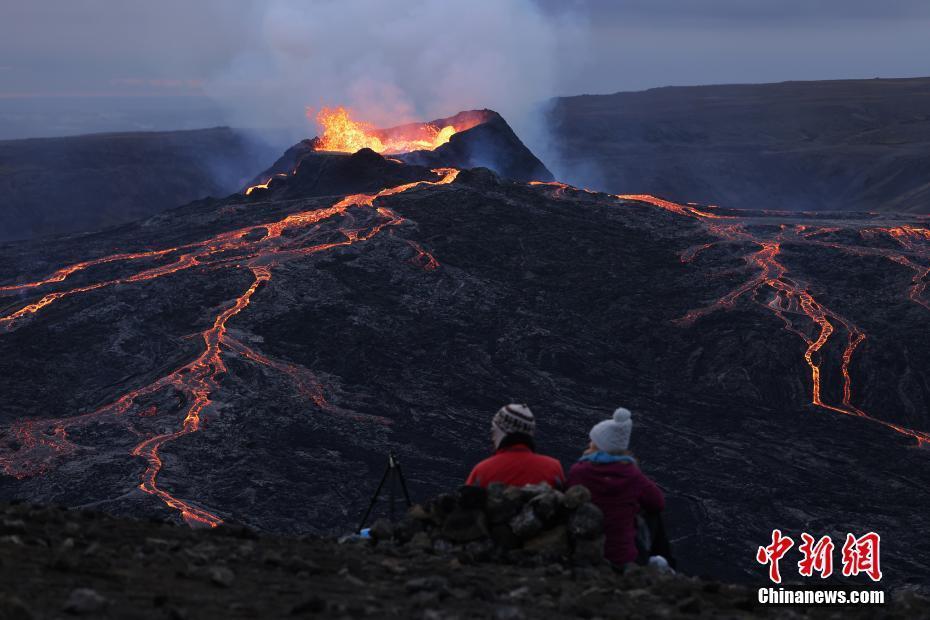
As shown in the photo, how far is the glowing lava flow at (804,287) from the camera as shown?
33406mm

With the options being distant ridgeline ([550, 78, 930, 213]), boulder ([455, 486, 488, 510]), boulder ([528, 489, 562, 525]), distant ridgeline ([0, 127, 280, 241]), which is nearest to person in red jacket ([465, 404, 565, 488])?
boulder ([455, 486, 488, 510])

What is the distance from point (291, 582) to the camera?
28.3 feet

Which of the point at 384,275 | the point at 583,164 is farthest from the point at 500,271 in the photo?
the point at 583,164

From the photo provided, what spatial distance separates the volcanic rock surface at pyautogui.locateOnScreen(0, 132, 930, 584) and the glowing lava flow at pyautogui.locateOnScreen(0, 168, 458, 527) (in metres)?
0.11

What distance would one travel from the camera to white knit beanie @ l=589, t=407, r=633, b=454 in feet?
32.8

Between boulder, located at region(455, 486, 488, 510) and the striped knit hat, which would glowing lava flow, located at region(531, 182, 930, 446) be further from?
boulder, located at region(455, 486, 488, 510)

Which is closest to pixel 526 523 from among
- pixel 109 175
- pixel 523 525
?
pixel 523 525

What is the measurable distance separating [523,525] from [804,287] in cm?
3233

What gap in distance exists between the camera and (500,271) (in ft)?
131

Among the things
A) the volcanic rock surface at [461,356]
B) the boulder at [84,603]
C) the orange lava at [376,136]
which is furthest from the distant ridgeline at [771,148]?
the boulder at [84,603]

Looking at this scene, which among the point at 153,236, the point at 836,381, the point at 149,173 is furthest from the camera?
the point at 149,173

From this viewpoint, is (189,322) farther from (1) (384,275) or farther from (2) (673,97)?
(2) (673,97)

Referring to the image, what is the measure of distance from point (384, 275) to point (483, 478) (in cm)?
2920

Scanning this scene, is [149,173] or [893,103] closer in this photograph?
[149,173]
